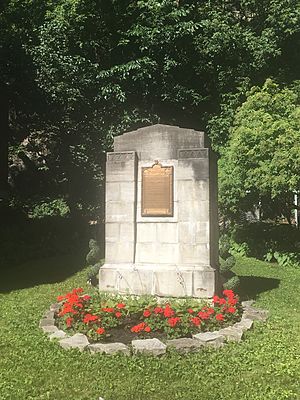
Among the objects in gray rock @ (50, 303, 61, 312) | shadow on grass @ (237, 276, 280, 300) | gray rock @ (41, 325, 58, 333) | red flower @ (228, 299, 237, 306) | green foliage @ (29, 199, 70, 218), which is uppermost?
green foliage @ (29, 199, 70, 218)

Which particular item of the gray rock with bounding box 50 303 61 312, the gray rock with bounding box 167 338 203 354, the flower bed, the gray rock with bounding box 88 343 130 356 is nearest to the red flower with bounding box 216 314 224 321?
the flower bed

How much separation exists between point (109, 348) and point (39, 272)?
808 cm

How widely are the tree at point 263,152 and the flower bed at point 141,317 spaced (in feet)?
22.6

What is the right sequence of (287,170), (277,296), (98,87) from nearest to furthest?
(277,296) < (287,170) < (98,87)

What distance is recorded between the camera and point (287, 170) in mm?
13898

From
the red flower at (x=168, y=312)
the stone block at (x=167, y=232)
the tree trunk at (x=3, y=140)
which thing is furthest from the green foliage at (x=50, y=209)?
the red flower at (x=168, y=312)

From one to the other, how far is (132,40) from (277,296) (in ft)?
42.2

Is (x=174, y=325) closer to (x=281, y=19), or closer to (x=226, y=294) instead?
(x=226, y=294)

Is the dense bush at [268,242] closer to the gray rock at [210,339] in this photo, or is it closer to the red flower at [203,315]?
the red flower at [203,315]

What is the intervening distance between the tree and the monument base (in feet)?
21.4

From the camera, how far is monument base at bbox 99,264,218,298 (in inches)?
330

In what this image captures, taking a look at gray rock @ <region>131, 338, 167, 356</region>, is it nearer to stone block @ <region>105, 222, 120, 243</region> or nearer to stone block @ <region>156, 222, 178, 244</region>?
stone block @ <region>156, 222, 178, 244</region>

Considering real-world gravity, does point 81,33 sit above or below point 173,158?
above

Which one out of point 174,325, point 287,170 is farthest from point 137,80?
point 174,325
